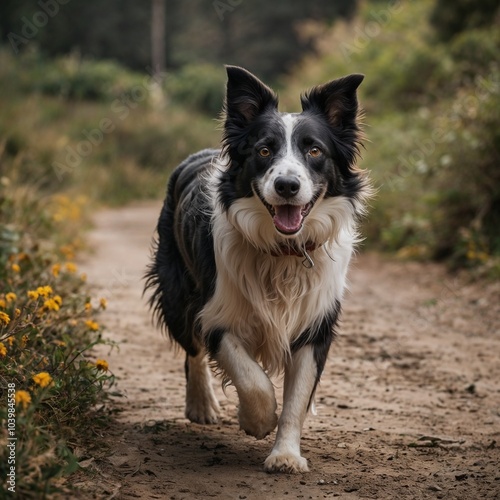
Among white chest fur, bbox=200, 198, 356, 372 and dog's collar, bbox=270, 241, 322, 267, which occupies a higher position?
dog's collar, bbox=270, 241, 322, 267

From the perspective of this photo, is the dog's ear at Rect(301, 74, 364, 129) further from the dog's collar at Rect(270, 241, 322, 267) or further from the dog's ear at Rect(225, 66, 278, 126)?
the dog's collar at Rect(270, 241, 322, 267)

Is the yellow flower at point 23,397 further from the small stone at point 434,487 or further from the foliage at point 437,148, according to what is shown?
the foliage at point 437,148

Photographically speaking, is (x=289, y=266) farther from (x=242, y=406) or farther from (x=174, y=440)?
(x=174, y=440)

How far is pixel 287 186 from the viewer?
12.0 feet

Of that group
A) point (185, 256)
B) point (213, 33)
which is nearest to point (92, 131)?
point (185, 256)

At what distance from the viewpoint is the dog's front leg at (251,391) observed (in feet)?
12.0

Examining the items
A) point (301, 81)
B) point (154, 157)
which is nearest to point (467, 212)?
point (154, 157)

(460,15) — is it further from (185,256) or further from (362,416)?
(362,416)

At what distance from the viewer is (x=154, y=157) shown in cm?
1884

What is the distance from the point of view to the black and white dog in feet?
12.2

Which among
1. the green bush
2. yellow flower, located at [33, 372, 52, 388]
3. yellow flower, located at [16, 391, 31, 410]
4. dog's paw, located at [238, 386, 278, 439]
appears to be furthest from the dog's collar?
the green bush

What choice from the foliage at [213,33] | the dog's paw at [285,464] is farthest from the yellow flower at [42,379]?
the foliage at [213,33]

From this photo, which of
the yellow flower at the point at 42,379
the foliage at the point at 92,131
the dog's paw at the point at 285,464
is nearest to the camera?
the yellow flower at the point at 42,379

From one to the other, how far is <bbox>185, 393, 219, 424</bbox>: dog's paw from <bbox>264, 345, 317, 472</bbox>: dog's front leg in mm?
683
